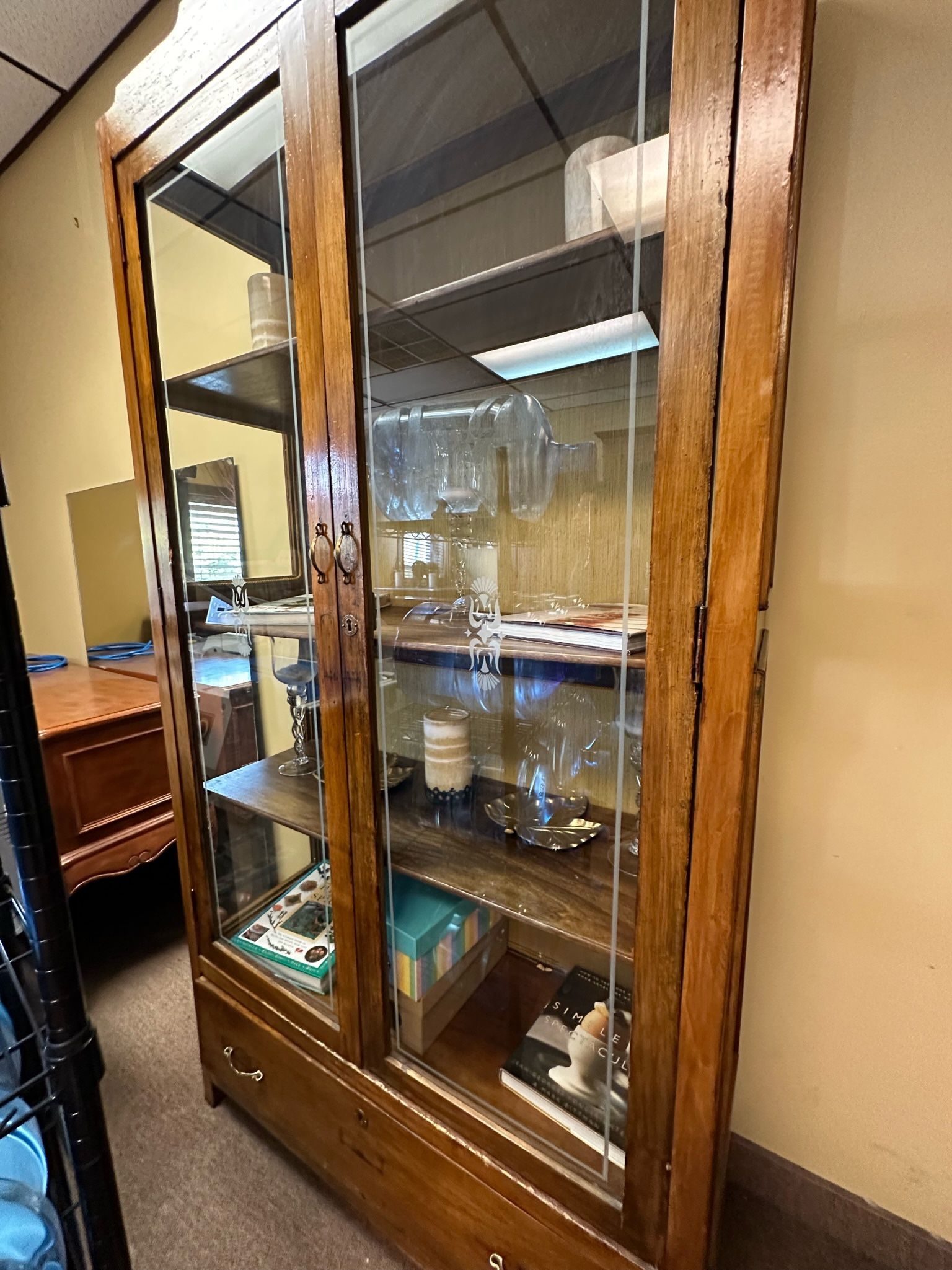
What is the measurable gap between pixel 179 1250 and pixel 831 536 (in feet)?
5.86

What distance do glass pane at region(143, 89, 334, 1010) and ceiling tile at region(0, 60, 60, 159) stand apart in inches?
55.0

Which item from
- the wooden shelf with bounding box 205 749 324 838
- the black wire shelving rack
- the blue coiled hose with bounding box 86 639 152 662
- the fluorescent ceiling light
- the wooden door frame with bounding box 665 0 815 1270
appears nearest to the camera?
the wooden door frame with bounding box 665 0 815 1270

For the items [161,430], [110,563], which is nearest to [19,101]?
[110,563]

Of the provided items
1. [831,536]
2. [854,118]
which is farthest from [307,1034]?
[854,118]

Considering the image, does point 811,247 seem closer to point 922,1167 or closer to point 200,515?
point 200,515

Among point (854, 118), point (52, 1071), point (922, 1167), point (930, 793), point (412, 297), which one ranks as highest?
point (854, 118)

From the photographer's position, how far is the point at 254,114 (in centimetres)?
80

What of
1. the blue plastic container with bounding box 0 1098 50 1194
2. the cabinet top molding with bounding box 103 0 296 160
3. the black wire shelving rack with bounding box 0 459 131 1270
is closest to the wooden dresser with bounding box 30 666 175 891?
the blue plastic container with bounding box 0 1098 50 1194

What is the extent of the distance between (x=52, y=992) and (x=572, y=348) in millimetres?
1056

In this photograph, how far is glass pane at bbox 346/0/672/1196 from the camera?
665mm

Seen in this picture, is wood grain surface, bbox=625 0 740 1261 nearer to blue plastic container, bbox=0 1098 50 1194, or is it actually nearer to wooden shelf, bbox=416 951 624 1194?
wooden shelf, bbox=416 951 624 1194

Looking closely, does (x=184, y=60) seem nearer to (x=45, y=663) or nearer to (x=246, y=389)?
(x=246, y=389)

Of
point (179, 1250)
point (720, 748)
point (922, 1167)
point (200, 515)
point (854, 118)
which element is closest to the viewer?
point (720, 748)

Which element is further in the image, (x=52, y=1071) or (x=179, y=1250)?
(x=179, y=1250)
